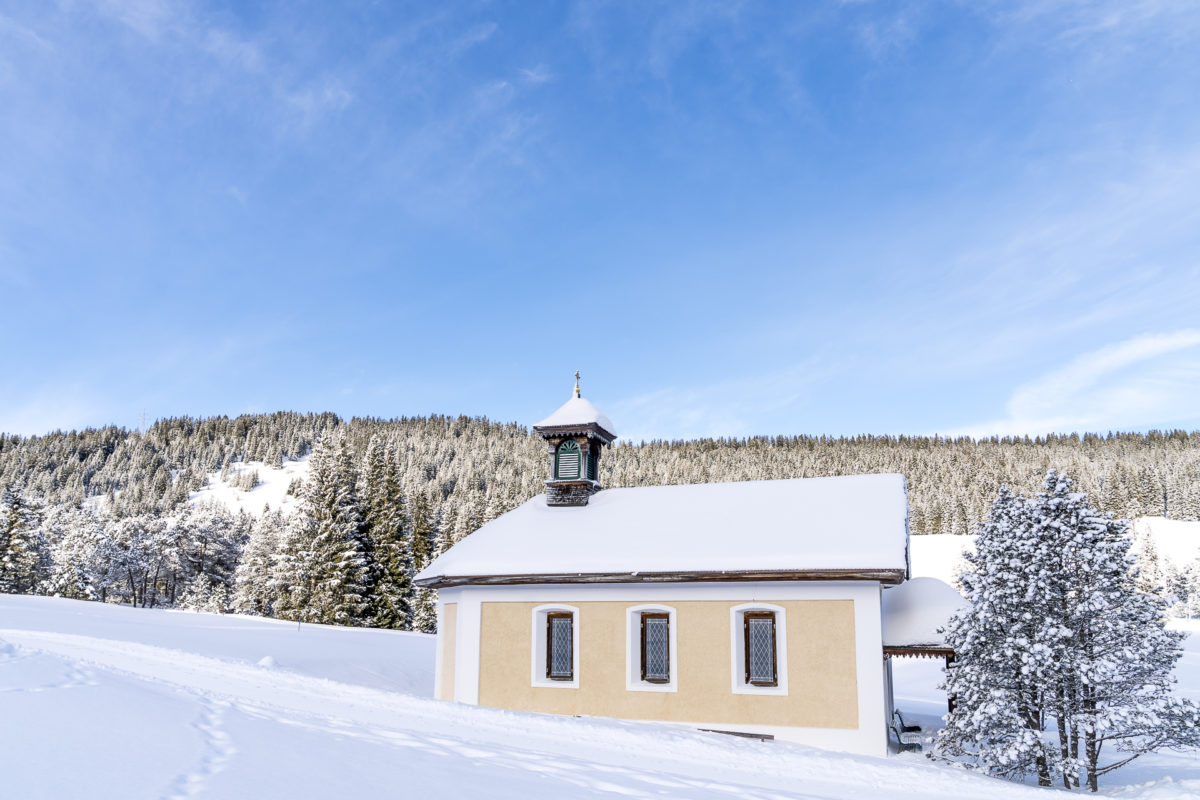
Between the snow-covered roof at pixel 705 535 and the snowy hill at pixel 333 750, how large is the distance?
367 cm

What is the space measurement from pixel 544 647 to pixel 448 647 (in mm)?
2674

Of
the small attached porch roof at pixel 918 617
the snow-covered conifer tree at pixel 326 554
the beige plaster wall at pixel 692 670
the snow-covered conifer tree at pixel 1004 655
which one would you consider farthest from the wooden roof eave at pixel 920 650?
the snow-covered conifer tree at pixel 326 554

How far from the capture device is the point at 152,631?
25.5 metres

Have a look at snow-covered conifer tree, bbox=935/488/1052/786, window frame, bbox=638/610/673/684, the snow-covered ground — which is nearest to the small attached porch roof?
snow-covered conifer tree, bbox=935/488/1052/786

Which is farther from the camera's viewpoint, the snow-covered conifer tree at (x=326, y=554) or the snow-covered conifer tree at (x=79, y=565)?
the snow-covered conifer tree at (x=79, y=565)

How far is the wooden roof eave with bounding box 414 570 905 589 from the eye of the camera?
15.4m

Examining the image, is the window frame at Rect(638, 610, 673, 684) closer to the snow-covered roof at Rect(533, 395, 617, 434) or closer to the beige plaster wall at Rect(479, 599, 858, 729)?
the beige plaster wall at Rect(479, 599, 858, 729)

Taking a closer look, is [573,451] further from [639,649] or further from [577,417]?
[639,649]

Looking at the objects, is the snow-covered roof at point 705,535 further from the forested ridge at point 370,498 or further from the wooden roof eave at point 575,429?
the forested ridge at point 370,498

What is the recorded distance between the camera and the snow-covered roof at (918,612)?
51.6 feet

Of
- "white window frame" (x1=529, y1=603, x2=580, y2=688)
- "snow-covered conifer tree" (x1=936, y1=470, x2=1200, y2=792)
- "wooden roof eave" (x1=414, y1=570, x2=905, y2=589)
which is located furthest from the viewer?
Answer: "white window frame" (x1=529, y1=603, x2=580, y2=688)

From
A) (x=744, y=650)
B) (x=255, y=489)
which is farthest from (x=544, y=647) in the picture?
(x=255, y=489)

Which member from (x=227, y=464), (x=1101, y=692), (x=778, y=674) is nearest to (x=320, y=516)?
(x=778, y=674)

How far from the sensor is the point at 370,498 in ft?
143
